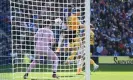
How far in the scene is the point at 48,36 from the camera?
11047mm

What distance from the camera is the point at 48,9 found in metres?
9.74

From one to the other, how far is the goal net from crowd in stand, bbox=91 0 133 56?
1135cm

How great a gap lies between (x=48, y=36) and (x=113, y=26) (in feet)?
53.1

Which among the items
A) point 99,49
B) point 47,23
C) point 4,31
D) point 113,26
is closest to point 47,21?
point 47,23

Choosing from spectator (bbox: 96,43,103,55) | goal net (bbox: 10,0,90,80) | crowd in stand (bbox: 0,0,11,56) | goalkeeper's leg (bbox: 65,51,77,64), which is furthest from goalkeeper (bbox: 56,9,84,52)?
spectator (bbox: 96,43,103,55)

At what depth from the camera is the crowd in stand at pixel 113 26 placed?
24023 millimetres

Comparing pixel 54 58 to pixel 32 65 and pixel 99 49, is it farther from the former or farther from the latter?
pixel 99 49

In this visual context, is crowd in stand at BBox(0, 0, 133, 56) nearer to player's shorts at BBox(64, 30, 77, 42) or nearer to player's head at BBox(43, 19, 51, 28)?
player's shorts at BBox(64, 30, 77, 42)

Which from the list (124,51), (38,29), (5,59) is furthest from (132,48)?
(38,29)

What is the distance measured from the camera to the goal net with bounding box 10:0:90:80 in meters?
9.62

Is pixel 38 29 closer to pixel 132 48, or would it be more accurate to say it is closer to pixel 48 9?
pixel 48 9

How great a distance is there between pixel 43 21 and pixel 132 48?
1476cm

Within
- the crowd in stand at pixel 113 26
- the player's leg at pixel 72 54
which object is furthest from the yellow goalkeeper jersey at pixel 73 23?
the crowd in stand at pixel 113 26

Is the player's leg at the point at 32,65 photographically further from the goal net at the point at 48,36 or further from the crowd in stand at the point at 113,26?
the crowd in stand at the point at 113,26
